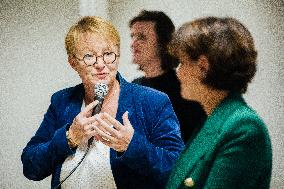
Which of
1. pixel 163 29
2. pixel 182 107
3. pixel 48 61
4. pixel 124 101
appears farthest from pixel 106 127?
pixel 48 61

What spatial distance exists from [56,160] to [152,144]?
367mm

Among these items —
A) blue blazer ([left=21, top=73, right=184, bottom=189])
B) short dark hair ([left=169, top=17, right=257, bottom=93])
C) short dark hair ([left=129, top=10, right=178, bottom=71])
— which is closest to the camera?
short dark hair ([left=169, top=17, right=257, bottom=93])

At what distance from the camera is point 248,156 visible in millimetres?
936

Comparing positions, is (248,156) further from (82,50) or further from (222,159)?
(82,50)

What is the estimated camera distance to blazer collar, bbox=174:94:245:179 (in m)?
1.06

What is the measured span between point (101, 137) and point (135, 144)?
0.12 metres

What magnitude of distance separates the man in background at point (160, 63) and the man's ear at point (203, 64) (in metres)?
0.85

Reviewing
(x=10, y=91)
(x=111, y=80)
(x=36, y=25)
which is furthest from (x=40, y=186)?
(x=111, y=80)

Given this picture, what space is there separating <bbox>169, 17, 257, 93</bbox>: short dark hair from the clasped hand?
0.31 meters

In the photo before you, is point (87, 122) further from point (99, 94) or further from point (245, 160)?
point (245, 160)

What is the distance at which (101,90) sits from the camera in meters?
1.38

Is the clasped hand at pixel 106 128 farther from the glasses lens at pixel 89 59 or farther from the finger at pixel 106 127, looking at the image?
the glasses lens at pixel 89 59

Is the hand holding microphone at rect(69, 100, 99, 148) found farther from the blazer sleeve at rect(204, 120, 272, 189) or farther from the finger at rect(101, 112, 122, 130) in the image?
the blazer sleeve at rect(204, 120, 272, 189)

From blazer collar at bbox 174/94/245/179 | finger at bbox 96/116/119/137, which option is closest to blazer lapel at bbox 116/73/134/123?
finger at bbox 96/116/119/137
